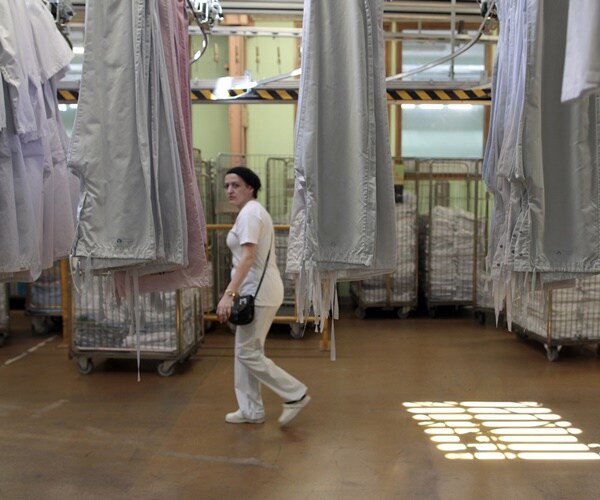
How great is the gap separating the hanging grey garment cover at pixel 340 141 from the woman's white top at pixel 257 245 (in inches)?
85.1

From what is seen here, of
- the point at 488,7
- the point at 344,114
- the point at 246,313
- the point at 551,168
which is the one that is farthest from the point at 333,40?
the point at 246,313

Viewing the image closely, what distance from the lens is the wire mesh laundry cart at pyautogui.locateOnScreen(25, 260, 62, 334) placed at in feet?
25.3

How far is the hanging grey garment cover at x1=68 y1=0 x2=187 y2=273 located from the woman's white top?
2.13 m

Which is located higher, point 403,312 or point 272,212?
point 272,212

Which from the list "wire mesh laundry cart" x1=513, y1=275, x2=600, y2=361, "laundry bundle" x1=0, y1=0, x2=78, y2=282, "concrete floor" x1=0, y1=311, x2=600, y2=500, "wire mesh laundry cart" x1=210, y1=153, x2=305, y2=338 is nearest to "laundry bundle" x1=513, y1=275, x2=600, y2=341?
"wire mesh laundry cart" x1=513, y1=275, x2=600, y2=361

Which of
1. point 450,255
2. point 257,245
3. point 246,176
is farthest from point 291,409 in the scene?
point 450,255

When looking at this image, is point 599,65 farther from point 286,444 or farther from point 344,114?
point 286,444

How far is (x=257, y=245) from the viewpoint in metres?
4.43

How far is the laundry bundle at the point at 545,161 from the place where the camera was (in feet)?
6.82

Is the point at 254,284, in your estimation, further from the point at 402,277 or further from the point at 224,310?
the point at 402,277

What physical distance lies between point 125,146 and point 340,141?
0.71 m

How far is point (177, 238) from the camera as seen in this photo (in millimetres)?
2230

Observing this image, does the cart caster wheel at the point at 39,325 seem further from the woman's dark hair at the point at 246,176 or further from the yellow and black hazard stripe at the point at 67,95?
the woman's dark hair at the point at 246,176

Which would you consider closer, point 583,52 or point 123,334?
point 583,52
